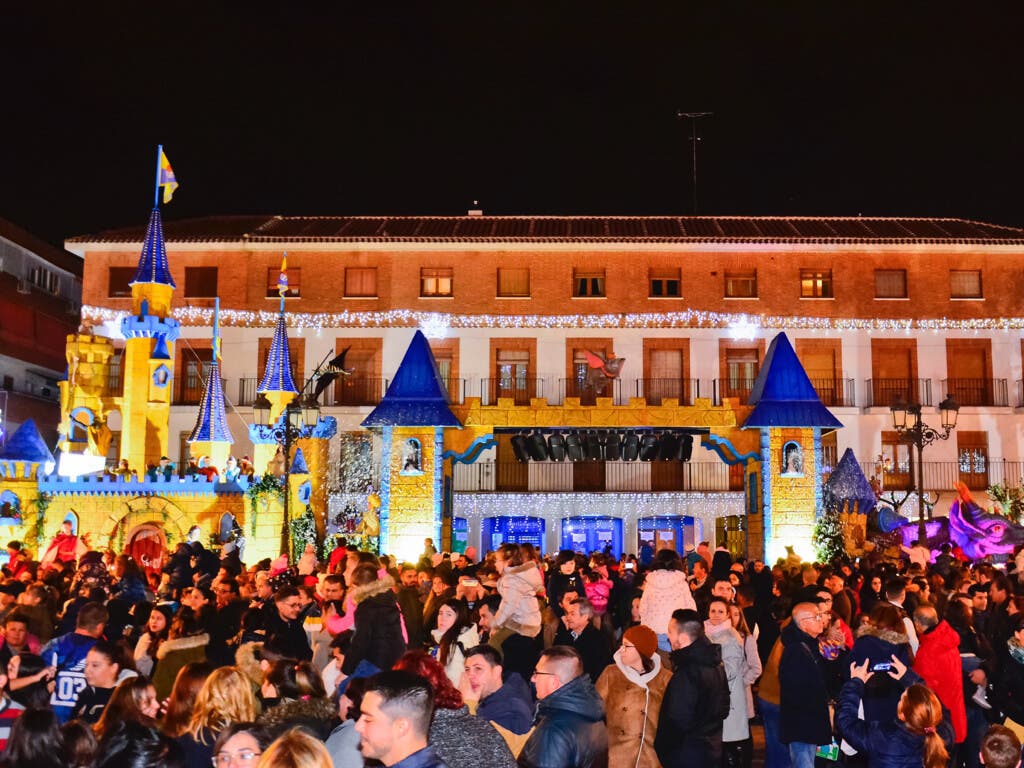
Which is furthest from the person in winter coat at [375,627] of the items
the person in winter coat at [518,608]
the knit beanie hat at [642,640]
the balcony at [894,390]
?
the balcony at [894,390]

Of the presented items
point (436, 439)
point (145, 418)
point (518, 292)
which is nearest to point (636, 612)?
point (436, 439)

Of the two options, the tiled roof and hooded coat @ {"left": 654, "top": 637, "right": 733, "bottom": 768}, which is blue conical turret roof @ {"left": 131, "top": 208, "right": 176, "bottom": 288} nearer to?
the tiled roof

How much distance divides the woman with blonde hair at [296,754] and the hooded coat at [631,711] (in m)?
2.83

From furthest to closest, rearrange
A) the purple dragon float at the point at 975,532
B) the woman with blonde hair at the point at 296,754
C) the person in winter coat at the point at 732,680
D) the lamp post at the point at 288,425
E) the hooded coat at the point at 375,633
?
the lamp post at the point at 288,425 < the purple dragon float at the point at 975,532 < the person in winter coat at the point at 732,680 < the hooded coat at the point at 375,633 < the woman with blonde hair at the point at 296,754

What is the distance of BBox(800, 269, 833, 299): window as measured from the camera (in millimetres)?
35062

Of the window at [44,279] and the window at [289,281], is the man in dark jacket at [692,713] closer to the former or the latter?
the window at [289,281]

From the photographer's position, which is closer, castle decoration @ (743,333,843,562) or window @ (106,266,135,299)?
castle decoration @ (743,333,843,562)

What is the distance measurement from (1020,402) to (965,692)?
29.0 metres

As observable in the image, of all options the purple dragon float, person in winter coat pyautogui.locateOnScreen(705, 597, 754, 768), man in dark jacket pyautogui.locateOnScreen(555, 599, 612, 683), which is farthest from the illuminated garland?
person in winter coat pyautogui.locateOnScreen(705, 597, 754, 768)

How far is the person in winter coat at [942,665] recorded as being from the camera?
7258 mm

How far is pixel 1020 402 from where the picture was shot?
3412 cm

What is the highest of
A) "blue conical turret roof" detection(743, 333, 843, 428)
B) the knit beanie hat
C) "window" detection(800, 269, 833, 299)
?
"window" detection(800, 269, 833, 299)

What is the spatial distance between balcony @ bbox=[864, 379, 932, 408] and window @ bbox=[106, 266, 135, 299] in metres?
23.9

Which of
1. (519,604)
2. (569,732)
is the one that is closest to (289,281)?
(519,604)
